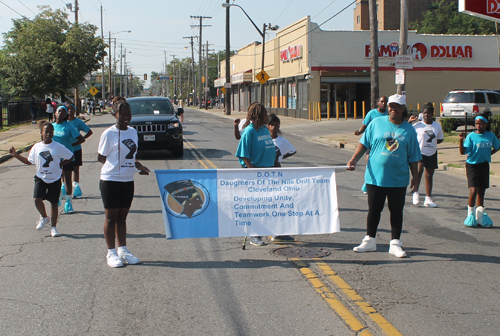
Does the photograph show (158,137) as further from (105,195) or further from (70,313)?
(70,313)

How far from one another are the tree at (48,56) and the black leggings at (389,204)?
30680 mm

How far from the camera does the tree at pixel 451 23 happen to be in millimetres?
67625

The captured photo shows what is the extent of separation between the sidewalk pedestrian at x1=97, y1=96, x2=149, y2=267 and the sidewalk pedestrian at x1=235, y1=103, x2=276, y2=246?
1307mm

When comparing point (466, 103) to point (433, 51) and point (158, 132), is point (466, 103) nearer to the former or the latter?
point (433, 51)

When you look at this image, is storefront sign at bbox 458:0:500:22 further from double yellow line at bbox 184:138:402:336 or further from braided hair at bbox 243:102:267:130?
double yellow line at bbox 184:138:402:336

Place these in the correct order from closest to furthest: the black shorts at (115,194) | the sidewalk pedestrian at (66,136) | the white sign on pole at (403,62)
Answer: the black shorts at (115,194) < the sidewalk pedestrian at (66,136) < the white sign on pole at (403,62)

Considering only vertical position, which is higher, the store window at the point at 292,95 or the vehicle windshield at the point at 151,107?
the store window at the point at 292,95

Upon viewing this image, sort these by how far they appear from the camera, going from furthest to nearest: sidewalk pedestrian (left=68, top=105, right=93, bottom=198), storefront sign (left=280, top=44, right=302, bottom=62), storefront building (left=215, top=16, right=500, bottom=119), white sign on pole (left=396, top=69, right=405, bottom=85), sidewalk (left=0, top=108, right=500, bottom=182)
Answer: storefront sign (left=280, top=44, right=302, bottom=62), storefront building (left=215, top=16, right=500, bottom=119), white sign on pole (left=396, top=69, right=405, bottom=85), sidewalk (left=0, top=108, right=500, bottom=182), sidewalk pedestrian (left=68, top=105, right=93, bottom=198)

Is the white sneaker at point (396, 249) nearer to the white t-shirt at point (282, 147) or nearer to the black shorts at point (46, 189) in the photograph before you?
the white t-shirt at point (282, 147)

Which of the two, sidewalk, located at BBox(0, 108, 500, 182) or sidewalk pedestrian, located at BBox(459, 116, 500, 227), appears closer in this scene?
sidewalk pedestrian, located at BBox(459, 116, 500, 227)

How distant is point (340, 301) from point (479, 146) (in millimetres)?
4308

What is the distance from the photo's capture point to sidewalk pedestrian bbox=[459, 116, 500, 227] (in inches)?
312

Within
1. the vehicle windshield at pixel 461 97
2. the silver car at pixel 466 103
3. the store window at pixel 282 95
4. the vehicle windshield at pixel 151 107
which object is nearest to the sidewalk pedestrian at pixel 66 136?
the vehicle windshield at pixel 151 107

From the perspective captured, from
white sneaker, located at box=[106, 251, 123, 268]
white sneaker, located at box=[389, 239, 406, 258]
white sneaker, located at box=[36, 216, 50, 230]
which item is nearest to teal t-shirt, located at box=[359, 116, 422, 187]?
white sneaker, located at box=[389, 239, 406, 258]
